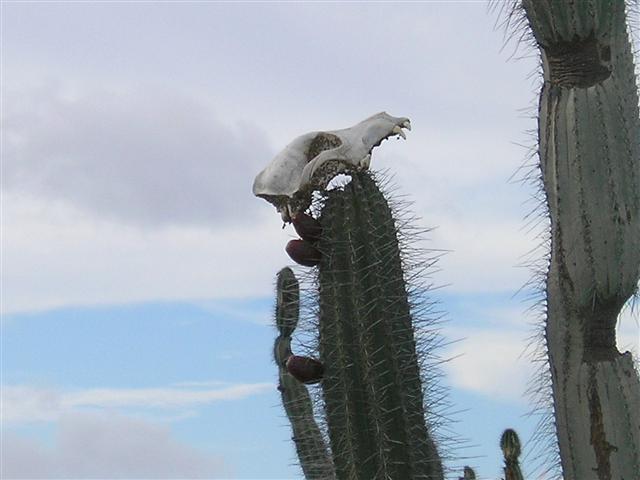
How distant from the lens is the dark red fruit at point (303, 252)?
5.07 meters

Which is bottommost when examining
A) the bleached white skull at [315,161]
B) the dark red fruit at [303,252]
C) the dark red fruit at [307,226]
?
the dark red fruit at [303,252]

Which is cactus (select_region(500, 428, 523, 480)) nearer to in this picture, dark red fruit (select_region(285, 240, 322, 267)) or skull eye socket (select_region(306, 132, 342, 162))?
dark red fruit (select_region(285, 240, 322, 267))

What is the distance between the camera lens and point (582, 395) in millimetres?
3750

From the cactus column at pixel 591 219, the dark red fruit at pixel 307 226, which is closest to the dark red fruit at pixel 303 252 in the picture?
the dark red fruit at pixel 307 226

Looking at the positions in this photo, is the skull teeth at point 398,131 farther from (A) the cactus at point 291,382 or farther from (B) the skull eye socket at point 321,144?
(A) the cactus at point 291,382

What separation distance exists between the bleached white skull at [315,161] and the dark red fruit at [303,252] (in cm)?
13

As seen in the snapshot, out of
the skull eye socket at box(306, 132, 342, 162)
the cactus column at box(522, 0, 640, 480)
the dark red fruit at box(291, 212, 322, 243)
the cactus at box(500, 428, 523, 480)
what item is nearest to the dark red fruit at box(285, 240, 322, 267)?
the dark red fruit at box(291, 212, 322, 243)

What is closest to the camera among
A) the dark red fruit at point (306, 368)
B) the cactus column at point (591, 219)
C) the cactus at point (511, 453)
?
the cactus column at point (591, 219)

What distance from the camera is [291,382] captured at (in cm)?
750

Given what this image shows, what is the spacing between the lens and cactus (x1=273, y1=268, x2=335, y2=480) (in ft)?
23.6

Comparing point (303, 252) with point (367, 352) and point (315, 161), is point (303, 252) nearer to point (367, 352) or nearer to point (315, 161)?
point (315, 161)

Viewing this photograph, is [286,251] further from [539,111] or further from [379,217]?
[539,111]

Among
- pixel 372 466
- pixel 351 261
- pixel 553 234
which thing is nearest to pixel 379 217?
pixel 351 261

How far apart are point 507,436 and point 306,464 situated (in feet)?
3.81
